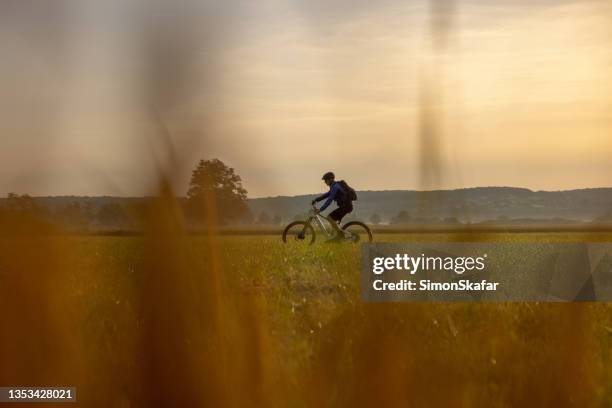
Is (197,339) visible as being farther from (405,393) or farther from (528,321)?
(528,321)

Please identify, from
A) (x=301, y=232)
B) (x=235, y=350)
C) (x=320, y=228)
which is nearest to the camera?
(x=235, y=350)

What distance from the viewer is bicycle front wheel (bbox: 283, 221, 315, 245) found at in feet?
59.9

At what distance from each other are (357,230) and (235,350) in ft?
46.5

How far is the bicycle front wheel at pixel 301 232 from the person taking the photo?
18266 millimetres

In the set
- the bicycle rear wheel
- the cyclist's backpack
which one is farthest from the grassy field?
the bicycle rear wheel

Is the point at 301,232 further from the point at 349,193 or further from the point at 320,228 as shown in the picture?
the point at 349,193

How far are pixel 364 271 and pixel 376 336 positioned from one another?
2.40 meters

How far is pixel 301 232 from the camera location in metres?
18.8

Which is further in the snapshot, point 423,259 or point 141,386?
point 423,259

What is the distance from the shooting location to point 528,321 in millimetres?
7043

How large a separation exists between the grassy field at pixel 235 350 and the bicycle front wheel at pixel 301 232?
12320 millimetres

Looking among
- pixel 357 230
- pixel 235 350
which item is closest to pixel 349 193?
pixel 235 350

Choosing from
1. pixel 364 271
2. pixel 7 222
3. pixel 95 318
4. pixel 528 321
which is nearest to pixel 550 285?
pixel 528 321

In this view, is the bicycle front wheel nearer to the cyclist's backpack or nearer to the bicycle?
the bicycle
